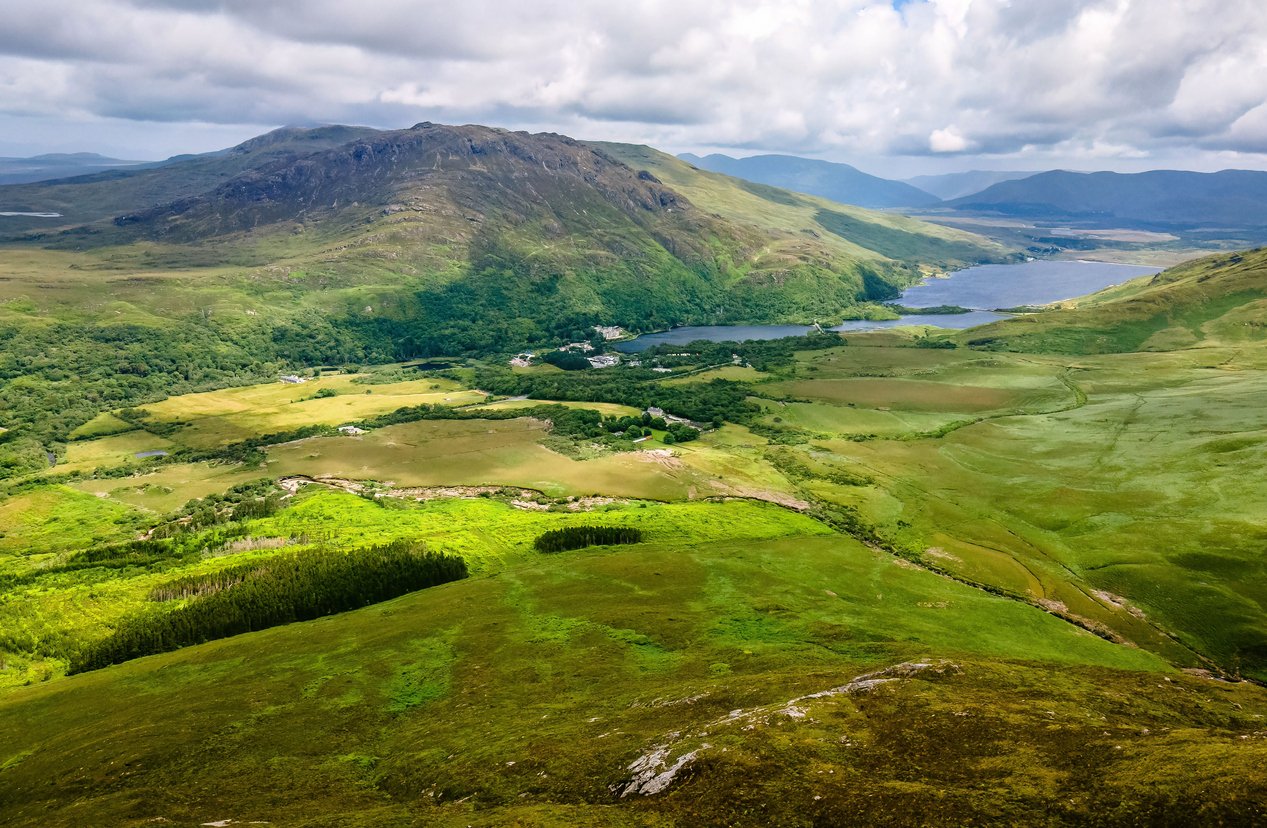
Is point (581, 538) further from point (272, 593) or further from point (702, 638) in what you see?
point (272, 593)

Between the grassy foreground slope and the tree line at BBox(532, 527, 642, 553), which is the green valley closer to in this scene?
the grassy foreground slope

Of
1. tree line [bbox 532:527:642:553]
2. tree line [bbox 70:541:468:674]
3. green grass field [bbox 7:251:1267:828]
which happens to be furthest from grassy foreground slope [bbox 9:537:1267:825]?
tree line [bbox 532:527:642:553]

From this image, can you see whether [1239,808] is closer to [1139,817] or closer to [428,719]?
[1139,817]

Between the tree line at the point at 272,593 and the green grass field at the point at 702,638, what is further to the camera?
the tree line at the point at 272,593

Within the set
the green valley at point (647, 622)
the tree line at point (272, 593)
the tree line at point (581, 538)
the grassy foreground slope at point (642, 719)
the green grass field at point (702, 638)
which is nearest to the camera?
the grassy foreground slope at point (642, 719)

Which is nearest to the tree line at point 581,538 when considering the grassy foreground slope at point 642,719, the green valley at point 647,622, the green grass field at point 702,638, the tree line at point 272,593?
the green valley at point 647,622

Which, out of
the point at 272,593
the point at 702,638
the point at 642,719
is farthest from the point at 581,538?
the point at 642,719

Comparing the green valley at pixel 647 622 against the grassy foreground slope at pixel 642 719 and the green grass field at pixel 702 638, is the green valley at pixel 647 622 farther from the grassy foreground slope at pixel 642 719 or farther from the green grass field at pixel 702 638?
the green grass field at pixel 702 638

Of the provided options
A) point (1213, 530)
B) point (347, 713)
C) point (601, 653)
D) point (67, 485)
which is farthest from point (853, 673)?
point (67, 485)
